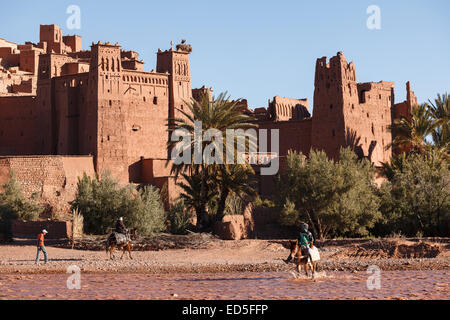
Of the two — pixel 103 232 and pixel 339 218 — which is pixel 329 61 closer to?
pixel 339 218

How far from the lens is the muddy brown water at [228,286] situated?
1686 centimetres

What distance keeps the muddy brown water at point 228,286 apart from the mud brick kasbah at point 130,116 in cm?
2234

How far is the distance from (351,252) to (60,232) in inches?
478

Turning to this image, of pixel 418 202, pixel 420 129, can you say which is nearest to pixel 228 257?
pixel 418 202

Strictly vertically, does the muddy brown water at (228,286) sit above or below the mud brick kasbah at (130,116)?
below

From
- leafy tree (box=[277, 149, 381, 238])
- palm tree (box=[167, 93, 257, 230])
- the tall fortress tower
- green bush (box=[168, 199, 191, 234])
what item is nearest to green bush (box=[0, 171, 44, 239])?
green bush (box=[168, 199, 191, 234])

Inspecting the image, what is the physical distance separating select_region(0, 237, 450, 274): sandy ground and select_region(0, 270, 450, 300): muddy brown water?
1146mm

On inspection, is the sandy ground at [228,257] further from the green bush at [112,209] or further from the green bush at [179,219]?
the green bush at [179,219]

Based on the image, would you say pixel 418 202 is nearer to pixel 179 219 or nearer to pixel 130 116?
pixel 179 219

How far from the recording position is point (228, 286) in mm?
18578

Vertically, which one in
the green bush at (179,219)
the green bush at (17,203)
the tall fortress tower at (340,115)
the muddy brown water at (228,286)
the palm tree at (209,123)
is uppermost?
the tall fortress tower at (340,115)

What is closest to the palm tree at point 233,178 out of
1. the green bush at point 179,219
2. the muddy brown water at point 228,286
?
the green bush at point 179,219

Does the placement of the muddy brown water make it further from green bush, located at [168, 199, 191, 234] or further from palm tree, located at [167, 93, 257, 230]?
green bush, located at [168, 199, 191, 234]
